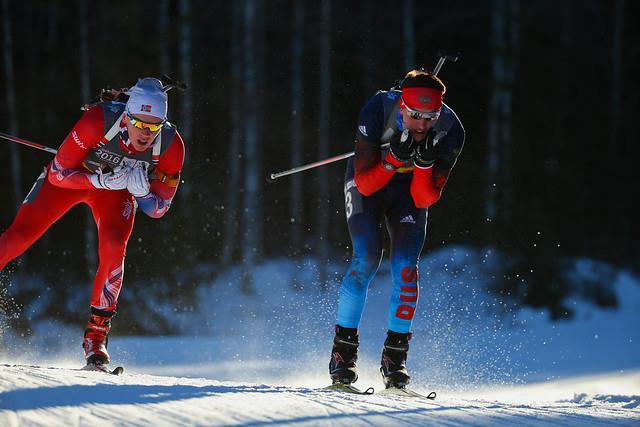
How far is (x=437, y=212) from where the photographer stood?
45.4 feet

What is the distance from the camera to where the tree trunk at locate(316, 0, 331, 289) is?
17.4m

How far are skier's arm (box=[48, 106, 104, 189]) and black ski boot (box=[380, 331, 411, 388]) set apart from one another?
6.51 feet

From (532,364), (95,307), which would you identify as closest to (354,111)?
(532,364)

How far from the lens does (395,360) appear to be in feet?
17.4

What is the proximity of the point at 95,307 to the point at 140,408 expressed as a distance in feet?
6.35

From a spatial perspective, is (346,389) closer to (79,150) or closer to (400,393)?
(400,393)

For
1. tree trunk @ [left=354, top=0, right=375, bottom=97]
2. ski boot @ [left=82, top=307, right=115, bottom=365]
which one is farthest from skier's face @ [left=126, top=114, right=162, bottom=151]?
tree trunk @ [left=354, top=0, right=375, bottom=97]

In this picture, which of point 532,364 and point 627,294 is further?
point 627,294

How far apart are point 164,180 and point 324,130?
1208 cm

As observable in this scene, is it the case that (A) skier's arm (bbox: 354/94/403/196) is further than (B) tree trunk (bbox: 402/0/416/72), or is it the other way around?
(B) tree trunk (bbox: 402/0/416/72)

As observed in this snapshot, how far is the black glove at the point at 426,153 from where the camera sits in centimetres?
513

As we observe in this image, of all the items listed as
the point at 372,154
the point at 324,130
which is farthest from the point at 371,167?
the point at 324,130

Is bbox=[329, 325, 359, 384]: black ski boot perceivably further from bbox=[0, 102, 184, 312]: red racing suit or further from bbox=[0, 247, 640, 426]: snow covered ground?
bbox=[0, 102, 184, 312]: red racing suit

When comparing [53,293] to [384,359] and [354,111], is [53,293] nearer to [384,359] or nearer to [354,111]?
[354,111]
